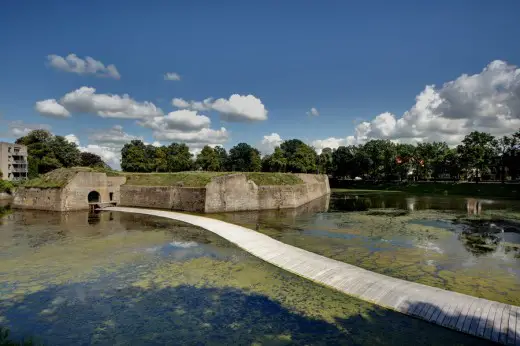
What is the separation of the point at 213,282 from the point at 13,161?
72.1 meters

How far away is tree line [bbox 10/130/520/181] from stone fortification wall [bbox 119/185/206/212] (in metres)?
30.3

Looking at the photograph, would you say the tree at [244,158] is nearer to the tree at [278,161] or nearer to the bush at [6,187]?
the tree at [278,161]

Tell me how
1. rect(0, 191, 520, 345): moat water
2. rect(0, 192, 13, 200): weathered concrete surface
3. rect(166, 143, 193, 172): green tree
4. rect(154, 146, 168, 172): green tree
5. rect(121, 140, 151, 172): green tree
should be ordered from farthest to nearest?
rect(154, 146, 168, 172): green tree → rect(166, 143, 193, 172): green tree → rect(121, 140, 151, 172): green tree → rect(0, 192, 13, 200): weathered concrete surface → rect(0, 191, 520, 345): moat water

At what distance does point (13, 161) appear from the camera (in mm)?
64812

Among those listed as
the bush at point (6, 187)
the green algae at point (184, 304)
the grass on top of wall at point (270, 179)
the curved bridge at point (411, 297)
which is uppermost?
the grass on top of wall at point (270, 179)

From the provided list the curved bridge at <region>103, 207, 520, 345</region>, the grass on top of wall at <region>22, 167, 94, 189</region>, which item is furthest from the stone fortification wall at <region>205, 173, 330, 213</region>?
the curved bridge at <region>103, 207, 520, 345</region>

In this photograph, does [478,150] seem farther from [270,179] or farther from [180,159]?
[180,159]

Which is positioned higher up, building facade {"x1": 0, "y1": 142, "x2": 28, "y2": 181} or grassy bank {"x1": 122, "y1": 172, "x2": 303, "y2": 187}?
building facade {"x1": 0, "y1": 142, "x2": 28, "y2": 181}

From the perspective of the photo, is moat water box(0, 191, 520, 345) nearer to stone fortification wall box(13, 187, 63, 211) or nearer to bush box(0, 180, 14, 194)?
stone fortification wall box(13, 187, 63, 211)

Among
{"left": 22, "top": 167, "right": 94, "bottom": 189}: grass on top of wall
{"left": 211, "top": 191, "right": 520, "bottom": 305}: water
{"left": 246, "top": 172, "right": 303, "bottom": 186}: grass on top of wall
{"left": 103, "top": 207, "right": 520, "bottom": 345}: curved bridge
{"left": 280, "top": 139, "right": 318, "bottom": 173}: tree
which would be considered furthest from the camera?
{"left": 280, "top": 139, "right": 318, "bottom": 173}: tree

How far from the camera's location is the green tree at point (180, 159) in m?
69.2

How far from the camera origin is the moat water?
8773 millimetres

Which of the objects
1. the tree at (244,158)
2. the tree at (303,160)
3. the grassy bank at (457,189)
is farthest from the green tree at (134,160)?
the grassy bank at (457,189)

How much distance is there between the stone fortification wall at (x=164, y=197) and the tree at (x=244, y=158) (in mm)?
51158
